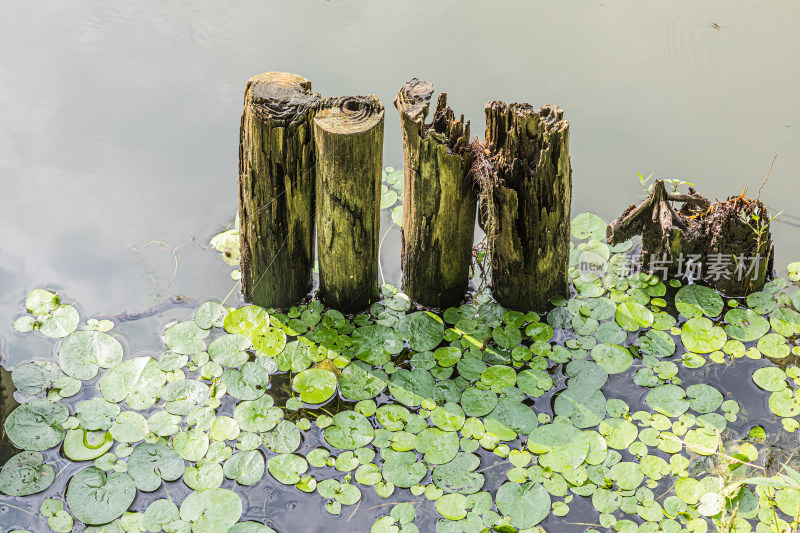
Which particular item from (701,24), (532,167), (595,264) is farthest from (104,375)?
(701,24)

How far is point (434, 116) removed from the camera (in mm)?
2992

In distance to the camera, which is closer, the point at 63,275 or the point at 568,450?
the point at 568,450

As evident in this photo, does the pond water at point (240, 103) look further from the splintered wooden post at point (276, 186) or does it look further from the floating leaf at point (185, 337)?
the splintered wooden post at point (276, 186)

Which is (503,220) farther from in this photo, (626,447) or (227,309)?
(227,309)

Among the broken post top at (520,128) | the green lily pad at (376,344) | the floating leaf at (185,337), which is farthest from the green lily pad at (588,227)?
the floating leaf at (185,337)

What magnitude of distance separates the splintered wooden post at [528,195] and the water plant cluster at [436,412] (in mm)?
268

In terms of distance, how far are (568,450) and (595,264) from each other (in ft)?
4.04

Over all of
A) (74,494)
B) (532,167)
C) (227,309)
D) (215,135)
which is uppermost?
(532,167)

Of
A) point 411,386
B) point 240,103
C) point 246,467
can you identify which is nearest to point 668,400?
point 411,386

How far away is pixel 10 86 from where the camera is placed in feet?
15.8

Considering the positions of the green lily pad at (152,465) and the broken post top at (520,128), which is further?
the broken post top at (520,128)

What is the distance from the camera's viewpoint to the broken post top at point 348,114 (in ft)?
9.22

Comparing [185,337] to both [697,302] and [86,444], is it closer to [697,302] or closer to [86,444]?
[86,444]

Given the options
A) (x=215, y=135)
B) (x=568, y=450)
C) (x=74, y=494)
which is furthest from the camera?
(x=215, y=135)
